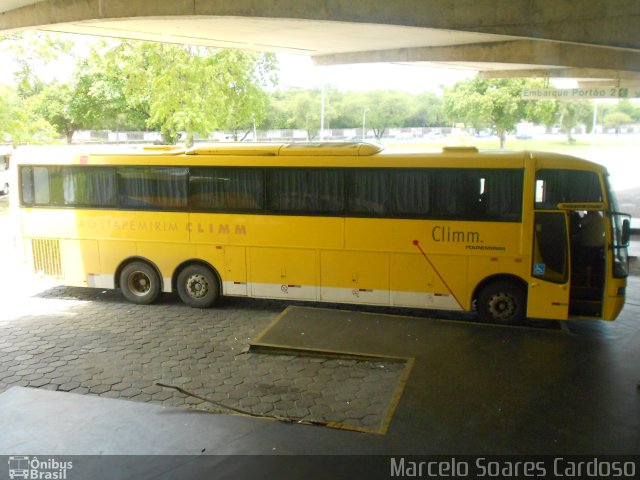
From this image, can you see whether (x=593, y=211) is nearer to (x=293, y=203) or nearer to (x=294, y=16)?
(x=293, y=203)

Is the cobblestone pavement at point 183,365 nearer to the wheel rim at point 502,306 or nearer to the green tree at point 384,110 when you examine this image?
the wheel rim at point 502,306

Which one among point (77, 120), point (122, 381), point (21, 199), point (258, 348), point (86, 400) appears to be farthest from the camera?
point (77, 120)

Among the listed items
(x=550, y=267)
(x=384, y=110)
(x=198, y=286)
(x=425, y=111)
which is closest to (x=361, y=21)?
(x=550, y=267)

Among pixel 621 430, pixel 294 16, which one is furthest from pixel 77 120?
pixel 621 430

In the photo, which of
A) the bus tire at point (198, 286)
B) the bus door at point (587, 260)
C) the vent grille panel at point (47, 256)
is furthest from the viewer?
the vent grille panel at point (47, 256)

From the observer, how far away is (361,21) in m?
9.14

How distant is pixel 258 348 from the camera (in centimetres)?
906

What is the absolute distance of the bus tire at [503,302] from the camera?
32.7 feet

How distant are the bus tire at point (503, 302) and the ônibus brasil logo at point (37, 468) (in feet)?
23.9

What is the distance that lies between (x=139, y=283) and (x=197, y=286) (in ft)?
4.74

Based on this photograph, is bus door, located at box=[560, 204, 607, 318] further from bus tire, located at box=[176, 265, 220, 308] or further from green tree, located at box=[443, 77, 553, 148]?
green tree, located at box=[443, 77, 553, 148]

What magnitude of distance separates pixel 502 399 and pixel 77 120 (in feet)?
77.7
